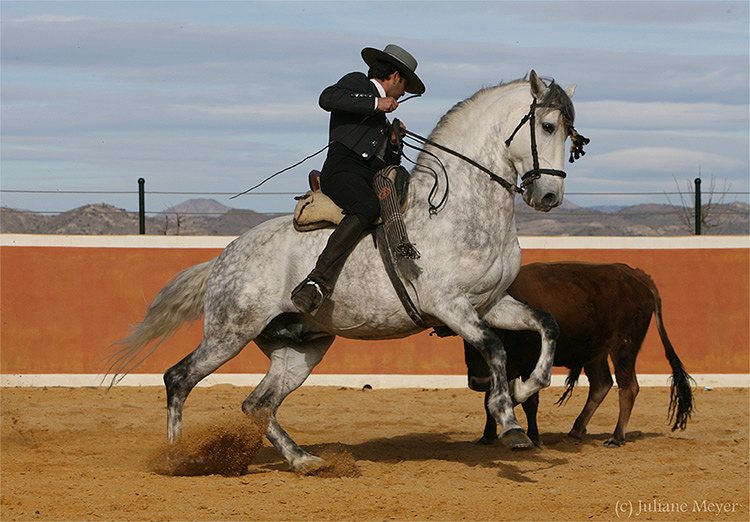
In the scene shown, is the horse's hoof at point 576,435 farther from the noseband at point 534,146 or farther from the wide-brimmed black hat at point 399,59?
the wide-brimmed black hat at point 399,59

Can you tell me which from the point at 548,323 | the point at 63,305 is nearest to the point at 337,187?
the point at 548,323

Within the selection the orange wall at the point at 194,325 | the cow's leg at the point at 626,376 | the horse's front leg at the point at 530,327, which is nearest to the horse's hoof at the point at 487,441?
the cow's leg at the point at 626,376

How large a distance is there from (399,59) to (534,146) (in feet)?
4.00

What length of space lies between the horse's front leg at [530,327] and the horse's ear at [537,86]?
4.92ft

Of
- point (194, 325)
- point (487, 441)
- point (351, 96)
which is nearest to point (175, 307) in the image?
point (351, 96)

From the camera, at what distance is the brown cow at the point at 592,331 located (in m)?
8.62

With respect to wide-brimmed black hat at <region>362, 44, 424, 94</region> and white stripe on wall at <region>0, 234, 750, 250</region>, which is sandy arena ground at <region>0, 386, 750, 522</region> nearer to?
white stripe on wall at <region>0, 234, 750, 250</region>

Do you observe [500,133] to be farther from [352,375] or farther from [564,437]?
[352,375]

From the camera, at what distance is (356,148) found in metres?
6.72

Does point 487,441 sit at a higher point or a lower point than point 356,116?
lower

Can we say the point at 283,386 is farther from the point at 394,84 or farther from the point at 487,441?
the point at 394,84

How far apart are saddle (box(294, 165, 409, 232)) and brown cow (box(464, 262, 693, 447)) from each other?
7.62ft

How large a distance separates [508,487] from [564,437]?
9.50 feet

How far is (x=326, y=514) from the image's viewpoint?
5.76 m
